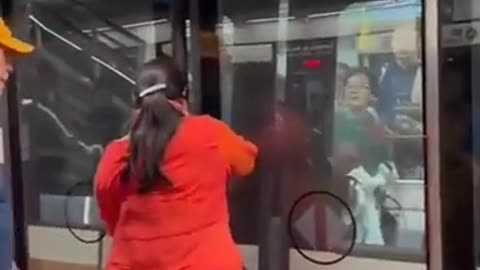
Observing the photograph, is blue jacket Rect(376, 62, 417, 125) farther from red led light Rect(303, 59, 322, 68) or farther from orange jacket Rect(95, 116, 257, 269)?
orange jacket Rect(95, 116, 257, 269)

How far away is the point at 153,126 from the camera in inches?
146

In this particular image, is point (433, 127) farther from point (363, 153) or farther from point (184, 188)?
point (184, 188)

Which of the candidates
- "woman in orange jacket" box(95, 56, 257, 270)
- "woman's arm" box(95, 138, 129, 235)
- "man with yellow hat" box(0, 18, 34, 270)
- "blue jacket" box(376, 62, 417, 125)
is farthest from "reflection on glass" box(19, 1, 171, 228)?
"man with yellow hat" box(0, 18, 34, 270)

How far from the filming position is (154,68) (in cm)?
377

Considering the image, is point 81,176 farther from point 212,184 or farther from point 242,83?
point 212,184

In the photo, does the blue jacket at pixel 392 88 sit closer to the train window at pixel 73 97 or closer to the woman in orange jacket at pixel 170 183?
the woman in orange jacket at pixel 170 183

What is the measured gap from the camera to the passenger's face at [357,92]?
4.61 metres

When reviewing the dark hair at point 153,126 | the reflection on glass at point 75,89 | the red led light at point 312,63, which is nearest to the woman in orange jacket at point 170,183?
the dark hair at point 153,126

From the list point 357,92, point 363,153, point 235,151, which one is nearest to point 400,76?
point 357,92

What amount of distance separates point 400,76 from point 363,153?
0.38 metres

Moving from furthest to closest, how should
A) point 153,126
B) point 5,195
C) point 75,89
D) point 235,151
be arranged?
point 75,89 < point 235,151 < point 153,126 < point 5,195

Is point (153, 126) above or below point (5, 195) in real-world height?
above

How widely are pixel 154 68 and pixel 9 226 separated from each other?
1.24 metres

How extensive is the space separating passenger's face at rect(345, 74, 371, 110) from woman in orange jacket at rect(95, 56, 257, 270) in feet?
3.03
